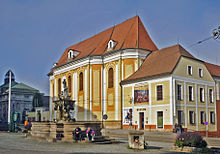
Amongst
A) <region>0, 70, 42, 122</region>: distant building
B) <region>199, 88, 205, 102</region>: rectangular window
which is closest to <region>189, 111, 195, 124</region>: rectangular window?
<region>199, 88, 205, 102</region>: rectangular window

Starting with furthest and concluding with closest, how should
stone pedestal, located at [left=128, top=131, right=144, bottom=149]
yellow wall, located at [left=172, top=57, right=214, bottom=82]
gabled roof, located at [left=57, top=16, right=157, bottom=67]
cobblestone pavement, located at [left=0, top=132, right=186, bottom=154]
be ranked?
gabled roof, located at [left=57, top=16, right=157, bottom=67] → yellow wall, located at [left=172, top=57, right=214, bottom=82] → stone pedestal, located at [left=128, top=131, right=144, bottom=149] → cobblestone pavement, located at [left=0, top=132, right=186, bottom=154]

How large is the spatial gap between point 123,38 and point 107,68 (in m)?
5.78

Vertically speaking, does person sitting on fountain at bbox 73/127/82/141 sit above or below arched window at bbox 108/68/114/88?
below

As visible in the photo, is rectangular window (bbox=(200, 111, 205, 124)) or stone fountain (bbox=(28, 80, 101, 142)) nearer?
stone fountain (bbox=(28, 80, 101, 142))

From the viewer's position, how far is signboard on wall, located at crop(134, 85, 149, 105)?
3950 cm

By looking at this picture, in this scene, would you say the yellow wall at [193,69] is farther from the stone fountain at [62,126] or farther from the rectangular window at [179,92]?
the stone fountain at [62,126]

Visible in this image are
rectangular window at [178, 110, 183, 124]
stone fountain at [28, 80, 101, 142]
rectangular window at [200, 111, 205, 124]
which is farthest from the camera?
rectangular window at [200, 111, 205, 124]

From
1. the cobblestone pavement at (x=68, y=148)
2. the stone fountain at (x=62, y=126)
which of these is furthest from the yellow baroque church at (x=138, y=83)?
the cobblestone pavement at (x=68, y=148)

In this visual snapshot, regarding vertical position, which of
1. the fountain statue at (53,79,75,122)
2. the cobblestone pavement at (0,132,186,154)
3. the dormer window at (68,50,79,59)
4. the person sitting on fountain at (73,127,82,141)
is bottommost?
the cobblestone pavement at (0,132,186,154)

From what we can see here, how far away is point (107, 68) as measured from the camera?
48562mm

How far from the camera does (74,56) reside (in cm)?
5616

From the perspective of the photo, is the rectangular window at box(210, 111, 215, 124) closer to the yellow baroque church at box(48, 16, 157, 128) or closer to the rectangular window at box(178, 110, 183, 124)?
the rectangular window at box(178, 110, 183, 124)

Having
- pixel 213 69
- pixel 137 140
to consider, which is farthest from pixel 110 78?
pixel 137 140

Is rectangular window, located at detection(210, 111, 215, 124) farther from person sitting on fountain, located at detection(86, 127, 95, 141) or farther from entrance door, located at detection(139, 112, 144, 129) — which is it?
person sitting on fountain, located at detection(86, 127, 95, 141)
